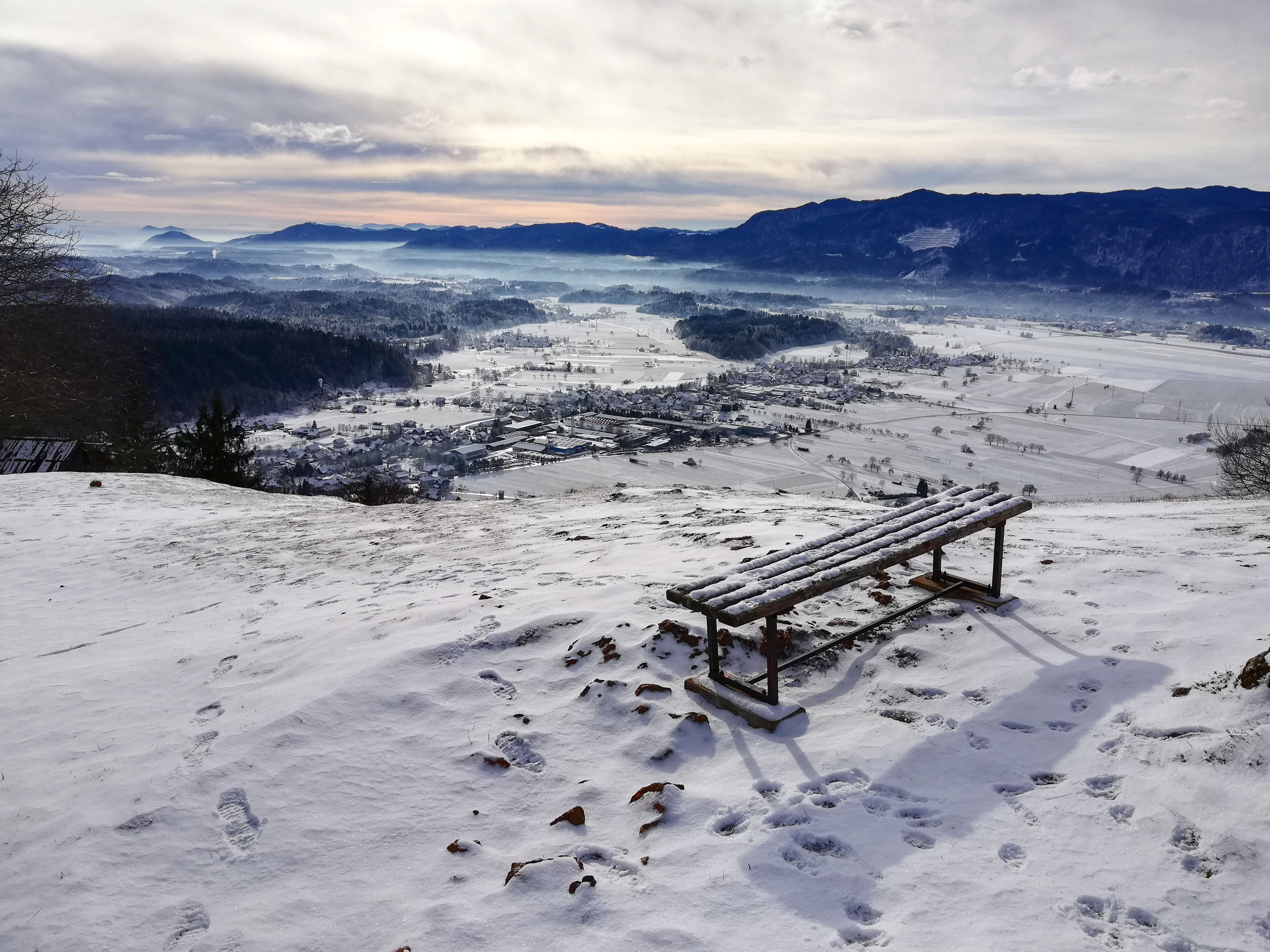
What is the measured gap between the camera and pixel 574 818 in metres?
3.62

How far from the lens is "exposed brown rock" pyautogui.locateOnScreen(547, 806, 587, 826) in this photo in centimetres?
361

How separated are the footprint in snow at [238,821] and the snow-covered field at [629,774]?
0.02m

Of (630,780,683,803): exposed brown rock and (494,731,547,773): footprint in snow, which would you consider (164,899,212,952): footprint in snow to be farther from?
(630,780,683,803): exposed brown rock

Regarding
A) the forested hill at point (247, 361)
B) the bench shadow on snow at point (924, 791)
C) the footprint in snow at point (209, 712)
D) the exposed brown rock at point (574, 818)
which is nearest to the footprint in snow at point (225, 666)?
the footprint in snow at point (209, 712)

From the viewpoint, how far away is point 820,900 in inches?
119

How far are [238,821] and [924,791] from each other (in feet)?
12.2

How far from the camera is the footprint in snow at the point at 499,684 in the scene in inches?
189

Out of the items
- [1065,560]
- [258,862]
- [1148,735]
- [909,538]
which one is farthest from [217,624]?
[1065,560]

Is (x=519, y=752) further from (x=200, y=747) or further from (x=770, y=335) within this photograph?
(x=770, y=335)

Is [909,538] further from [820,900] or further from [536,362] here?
[536,362]

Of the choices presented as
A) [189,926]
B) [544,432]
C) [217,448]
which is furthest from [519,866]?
[544,432]

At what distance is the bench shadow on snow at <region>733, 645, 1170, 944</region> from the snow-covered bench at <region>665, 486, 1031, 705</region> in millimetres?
663

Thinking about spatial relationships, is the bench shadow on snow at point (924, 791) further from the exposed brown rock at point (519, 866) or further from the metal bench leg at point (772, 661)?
the exposed brown rock at point (519, 866)

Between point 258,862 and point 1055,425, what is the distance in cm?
6638
